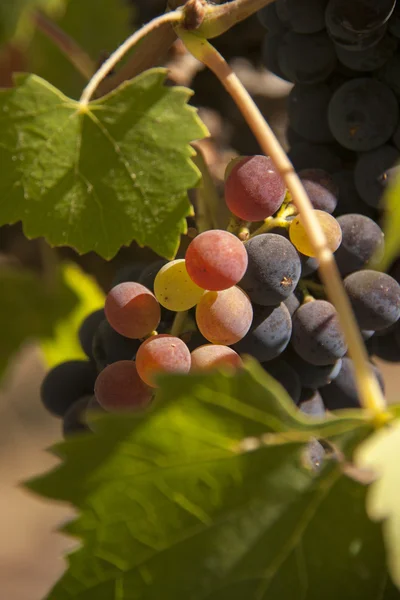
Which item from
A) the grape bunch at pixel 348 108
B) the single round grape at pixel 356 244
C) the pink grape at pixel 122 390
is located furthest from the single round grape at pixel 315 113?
the pink grape at pixel 122 390

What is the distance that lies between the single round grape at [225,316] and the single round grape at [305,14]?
0.99 ft

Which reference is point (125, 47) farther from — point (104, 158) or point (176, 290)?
point (176, 290)

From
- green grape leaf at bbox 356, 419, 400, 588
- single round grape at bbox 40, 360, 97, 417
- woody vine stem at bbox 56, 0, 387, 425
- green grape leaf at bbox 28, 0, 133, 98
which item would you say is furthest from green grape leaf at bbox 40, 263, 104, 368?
green grape leaf at bbox 356, 419, 400, 588

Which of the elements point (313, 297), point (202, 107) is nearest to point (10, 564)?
point (202, 107)

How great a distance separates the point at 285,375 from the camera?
73 cm

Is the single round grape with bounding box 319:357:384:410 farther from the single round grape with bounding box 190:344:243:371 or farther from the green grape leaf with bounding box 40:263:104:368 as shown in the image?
the green grape leaf with bounding box 40:263:104:368

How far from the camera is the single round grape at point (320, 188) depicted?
745mm

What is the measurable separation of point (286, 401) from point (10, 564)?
2119 mm

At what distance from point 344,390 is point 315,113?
11.9 inches

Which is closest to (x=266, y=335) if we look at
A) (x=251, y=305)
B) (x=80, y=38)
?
(x=251, y=305)

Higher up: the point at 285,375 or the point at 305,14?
the point at 305,14

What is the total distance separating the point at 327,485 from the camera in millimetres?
527

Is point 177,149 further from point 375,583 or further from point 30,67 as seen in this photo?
point 30,67

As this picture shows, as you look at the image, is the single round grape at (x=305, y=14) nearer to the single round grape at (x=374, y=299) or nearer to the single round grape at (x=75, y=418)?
the single round grape at (x=374, y=299)
